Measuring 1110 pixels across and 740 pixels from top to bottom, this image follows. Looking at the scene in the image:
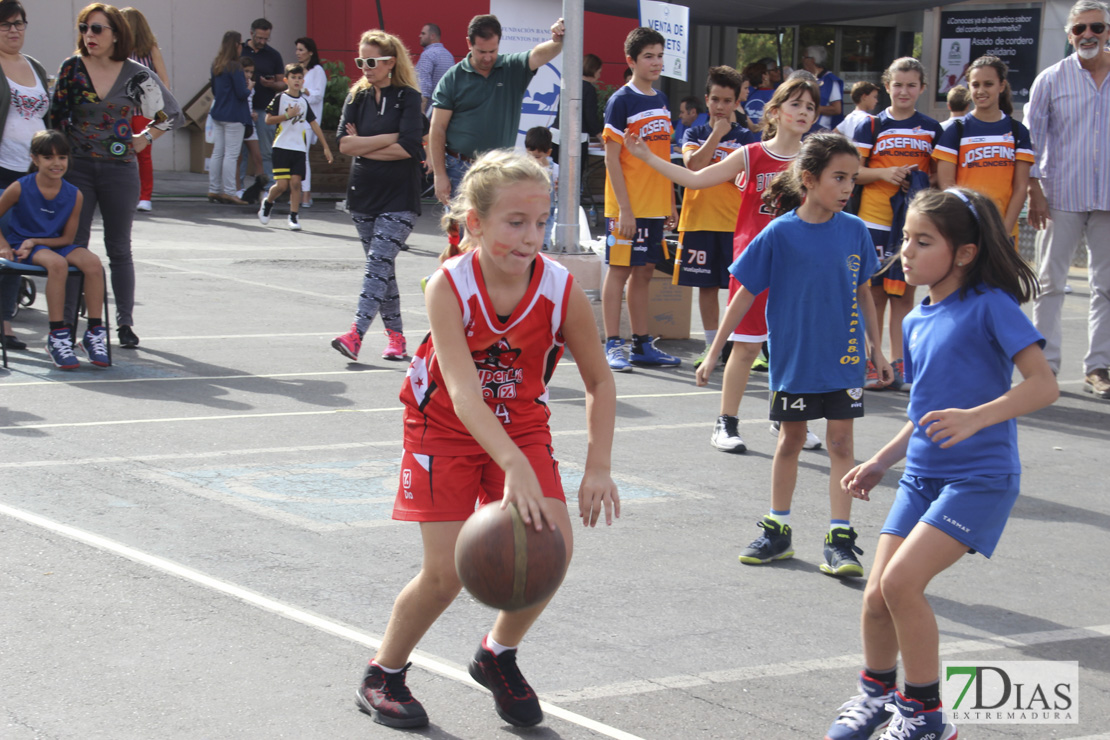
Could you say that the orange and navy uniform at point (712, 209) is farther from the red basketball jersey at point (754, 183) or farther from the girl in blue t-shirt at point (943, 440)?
the girl in blue t-shirt at point (943, 440)

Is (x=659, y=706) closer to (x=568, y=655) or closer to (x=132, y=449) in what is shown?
(x=568, y=655)

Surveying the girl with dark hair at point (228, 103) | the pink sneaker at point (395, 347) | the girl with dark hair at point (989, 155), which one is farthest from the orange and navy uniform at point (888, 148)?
the girl with dark hair at point (228, 103)

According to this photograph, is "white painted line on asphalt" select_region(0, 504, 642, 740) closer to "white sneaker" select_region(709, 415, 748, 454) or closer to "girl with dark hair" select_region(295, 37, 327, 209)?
"white sneaker" select_region(709, 415, 748, 454)

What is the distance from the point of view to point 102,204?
30.2 feet

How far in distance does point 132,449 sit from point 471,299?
368 centimetres

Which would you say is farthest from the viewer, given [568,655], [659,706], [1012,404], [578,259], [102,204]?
[578,259]

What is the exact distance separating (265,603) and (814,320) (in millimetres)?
2568

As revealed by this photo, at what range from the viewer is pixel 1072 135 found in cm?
930

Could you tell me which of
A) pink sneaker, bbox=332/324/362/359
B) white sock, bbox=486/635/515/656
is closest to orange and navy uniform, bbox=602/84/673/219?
pink sneaker, bbox=332/324/362/359

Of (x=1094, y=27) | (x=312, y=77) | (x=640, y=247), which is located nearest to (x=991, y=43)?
(x=312, y=77)

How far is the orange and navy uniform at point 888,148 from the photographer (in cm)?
938

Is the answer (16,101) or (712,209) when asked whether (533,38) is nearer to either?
(712,209)

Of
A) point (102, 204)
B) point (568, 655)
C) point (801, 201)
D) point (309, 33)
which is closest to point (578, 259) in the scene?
point (102, 204)

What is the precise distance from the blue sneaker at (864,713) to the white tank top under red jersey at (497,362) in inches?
46.3
